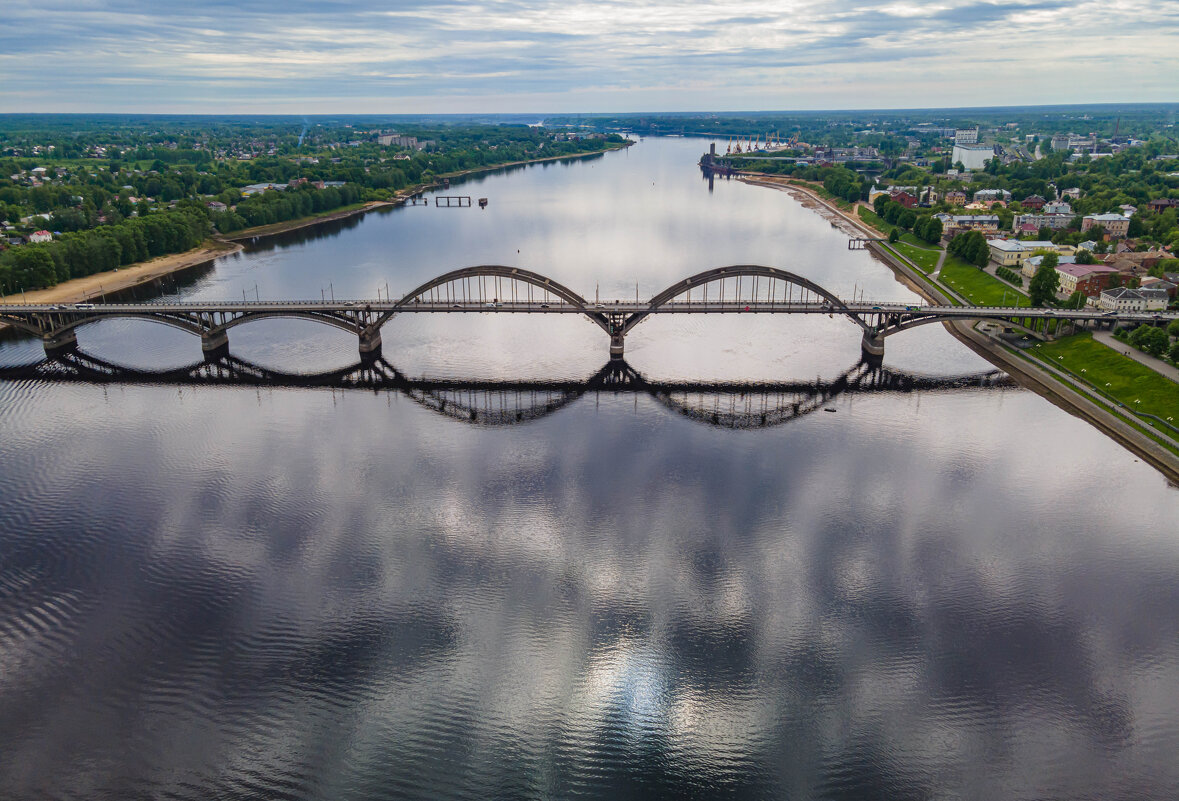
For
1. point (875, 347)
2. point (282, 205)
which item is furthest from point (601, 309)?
point (282, 205)

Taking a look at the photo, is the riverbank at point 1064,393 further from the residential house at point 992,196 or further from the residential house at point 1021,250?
the residential house at point 992,196

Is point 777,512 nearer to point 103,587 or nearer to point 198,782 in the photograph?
point 198,782

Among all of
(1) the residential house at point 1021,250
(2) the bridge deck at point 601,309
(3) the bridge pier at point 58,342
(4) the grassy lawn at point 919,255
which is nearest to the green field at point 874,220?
(4) the grassy lawn at point 919,255

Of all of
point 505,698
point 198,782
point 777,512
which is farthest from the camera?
point 777,512

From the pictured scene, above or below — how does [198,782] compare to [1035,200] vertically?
below

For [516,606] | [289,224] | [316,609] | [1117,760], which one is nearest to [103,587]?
[316,609]

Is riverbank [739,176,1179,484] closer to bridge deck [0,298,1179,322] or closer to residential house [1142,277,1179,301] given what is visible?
bridge deck [0,298,1179,322]

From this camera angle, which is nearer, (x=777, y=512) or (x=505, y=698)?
(x=505, y=698)
